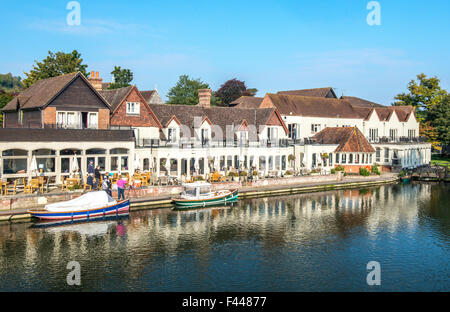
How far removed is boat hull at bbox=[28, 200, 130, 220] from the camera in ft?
98.0

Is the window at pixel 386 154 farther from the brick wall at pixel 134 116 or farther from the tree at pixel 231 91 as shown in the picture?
the tree at pixel 231 91

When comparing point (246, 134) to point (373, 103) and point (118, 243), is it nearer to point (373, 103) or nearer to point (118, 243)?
point (118, 243)

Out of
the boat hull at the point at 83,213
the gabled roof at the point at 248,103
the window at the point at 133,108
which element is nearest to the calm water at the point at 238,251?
the boat hull at the point at 83,213

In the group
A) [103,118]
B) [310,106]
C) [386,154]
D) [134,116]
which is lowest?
[386,154]

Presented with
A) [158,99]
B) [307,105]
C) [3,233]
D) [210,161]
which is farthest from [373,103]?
[3,233]

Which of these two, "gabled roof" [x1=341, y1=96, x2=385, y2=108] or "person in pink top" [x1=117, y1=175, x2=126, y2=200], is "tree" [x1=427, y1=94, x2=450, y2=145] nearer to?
"gabled roof" [x1=341, y1=96, x2=385, y2=108]

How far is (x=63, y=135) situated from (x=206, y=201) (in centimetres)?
1255

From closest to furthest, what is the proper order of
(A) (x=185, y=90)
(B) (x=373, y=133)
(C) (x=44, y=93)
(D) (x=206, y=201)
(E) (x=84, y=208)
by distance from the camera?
(E) (x=84, y=208) < (D) (x=206, y=201) < (C) (x=44, y=93) < (B) (x=373, y=133) < (A) (x=185, y=90)

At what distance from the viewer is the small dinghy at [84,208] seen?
29969mm

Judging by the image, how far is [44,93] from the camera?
132 feet

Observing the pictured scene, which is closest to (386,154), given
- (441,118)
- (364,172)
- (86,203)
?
(364,172)

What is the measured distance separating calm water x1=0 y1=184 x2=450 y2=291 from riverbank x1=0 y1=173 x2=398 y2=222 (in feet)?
5.84

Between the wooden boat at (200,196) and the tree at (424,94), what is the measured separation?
52.2 m

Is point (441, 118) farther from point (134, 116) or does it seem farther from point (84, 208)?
point (84, 208)
